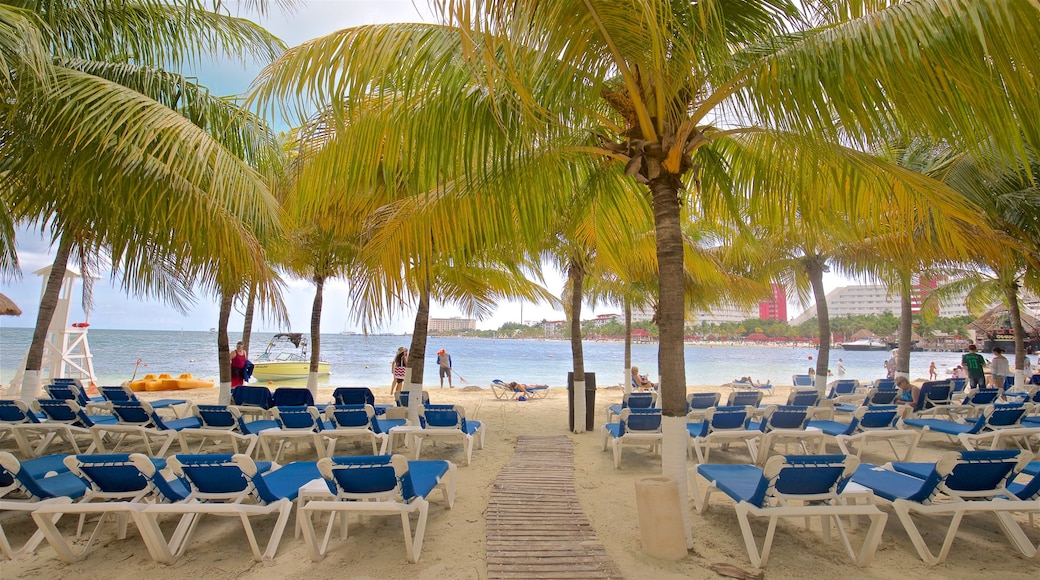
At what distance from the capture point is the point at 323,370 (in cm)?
2981

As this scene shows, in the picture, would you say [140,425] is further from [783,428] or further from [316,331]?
[783,428]

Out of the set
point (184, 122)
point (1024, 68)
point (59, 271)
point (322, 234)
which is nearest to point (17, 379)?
point (59, 271)

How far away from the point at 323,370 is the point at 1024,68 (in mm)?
31234

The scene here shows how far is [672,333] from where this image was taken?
3.93 m

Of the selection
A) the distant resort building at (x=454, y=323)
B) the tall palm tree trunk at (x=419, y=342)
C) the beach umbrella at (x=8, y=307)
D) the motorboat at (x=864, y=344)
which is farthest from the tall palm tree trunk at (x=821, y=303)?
the motorboat at (x=864, y=344)

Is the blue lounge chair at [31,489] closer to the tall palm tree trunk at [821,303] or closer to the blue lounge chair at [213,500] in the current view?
the blue lounge chair at [213,500]

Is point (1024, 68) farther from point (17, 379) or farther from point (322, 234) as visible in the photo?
point (17, 379)

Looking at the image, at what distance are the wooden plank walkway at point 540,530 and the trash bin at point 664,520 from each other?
358 mm

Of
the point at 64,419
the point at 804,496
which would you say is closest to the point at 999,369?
the point at 804,496

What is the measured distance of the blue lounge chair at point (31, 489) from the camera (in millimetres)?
3436

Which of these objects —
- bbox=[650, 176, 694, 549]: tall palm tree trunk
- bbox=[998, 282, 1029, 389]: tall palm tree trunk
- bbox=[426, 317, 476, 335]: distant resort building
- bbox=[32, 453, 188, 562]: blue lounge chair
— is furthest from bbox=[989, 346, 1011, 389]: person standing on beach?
bbox=[32, 453, 188, 562]: blue lounge chair

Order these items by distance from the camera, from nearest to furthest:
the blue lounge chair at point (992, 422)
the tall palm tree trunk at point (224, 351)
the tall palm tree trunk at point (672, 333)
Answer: the tall palm tree trunk at point (672, 333)
the blue lounge chair at point (992, 422)
the tall palm tree trunk at point (224, 351)

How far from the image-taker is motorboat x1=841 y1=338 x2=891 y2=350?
80.2 meters

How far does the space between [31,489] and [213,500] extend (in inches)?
47.0
